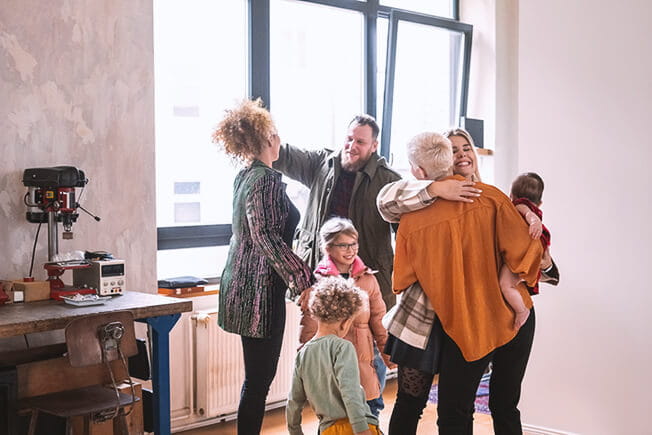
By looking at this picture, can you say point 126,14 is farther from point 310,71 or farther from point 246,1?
point 310,71

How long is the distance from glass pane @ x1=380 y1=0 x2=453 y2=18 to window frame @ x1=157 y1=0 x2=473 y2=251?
5 centimetres

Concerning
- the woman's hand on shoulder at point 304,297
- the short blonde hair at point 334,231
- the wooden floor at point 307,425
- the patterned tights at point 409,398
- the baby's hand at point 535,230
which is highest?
the baby's hand at point 535,230

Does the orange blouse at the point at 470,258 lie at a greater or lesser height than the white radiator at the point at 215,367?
greater

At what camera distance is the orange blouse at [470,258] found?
231 cm

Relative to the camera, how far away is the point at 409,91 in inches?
207

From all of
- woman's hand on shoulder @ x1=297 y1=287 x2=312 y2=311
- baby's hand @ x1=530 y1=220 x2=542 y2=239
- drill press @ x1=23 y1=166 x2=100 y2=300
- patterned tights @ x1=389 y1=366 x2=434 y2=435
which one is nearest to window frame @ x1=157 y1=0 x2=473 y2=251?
drill press @ x1=23 y1=166 x2=100 y2=300

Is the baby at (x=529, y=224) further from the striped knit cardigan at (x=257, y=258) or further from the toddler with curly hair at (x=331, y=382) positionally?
the striped knit cardigan at (x=257, y=258)

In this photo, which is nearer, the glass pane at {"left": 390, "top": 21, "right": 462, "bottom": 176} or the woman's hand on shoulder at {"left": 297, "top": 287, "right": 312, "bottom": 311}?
the woman's hand on shoulder at {"left": 297, "top": 287, "right": 312, "bottom": 311}

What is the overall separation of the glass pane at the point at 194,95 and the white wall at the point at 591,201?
1639 millimetres

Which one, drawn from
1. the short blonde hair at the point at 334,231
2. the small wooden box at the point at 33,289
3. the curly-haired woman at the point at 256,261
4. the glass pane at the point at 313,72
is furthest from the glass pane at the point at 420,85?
the small wooden box at the point at 33,289

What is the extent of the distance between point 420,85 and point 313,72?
1.05m

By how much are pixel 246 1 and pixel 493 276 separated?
8.52 feet

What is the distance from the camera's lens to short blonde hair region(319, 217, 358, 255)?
3.13 meters

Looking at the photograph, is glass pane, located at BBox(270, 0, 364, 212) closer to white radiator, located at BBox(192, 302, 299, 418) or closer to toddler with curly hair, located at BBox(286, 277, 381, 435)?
white radiator, located at BBox(192, 302, 299, 418)
